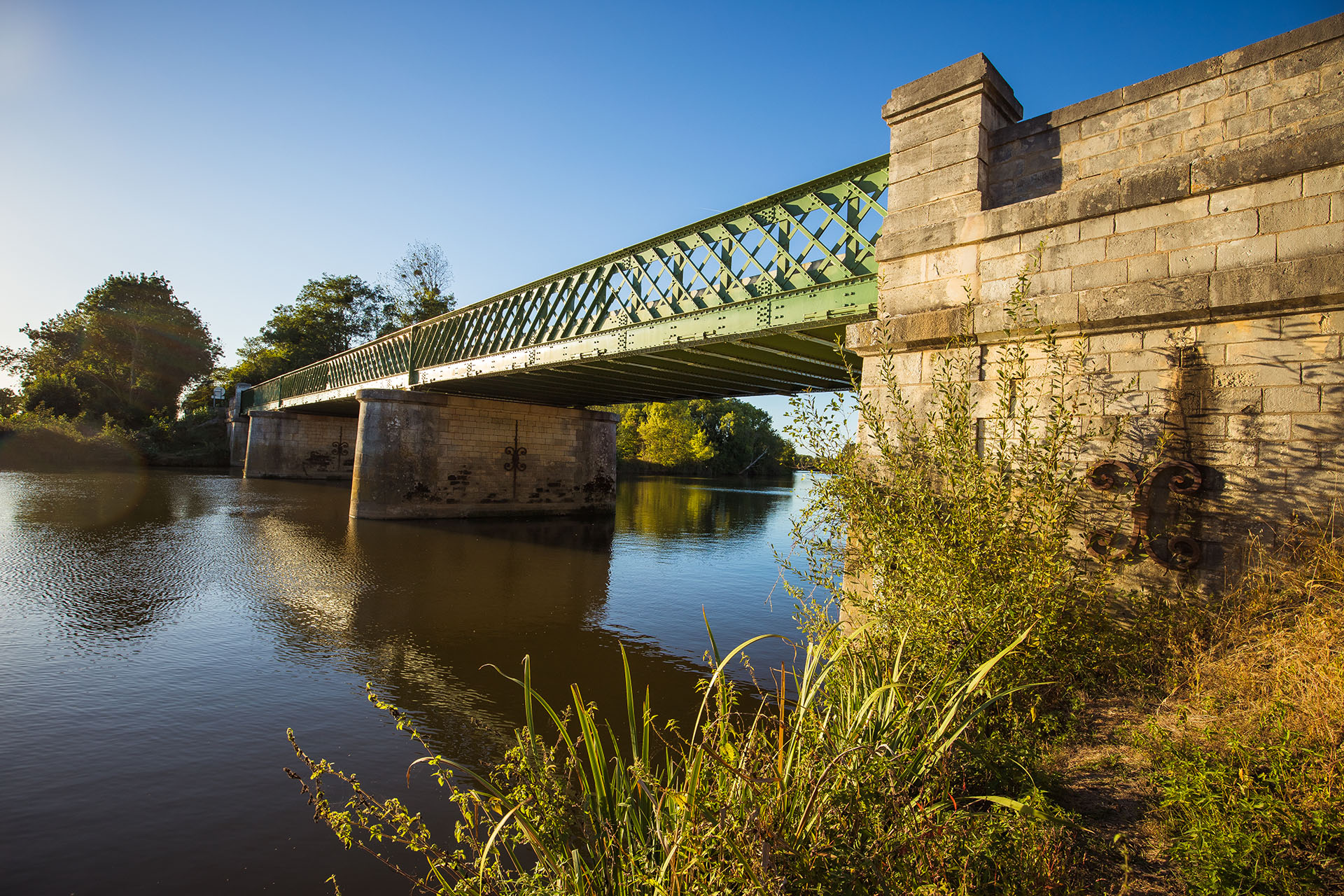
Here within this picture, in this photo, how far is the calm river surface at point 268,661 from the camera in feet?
11.0

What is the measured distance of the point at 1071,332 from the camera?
16.4 feet

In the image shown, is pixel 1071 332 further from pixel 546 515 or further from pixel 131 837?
pixel 546 515

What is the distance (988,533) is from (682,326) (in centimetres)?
658

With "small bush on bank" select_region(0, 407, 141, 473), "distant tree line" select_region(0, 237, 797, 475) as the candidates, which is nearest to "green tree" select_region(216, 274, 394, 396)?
"distant tree line" select_region(0, 237, 797, 475)

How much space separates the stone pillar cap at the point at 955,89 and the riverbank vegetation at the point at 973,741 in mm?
2231

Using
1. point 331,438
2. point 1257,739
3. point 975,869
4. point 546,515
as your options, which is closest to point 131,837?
point 975,869

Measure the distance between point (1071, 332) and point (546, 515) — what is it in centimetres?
1692

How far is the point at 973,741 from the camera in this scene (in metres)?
3.15

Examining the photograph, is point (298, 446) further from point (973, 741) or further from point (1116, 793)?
point (1116, 793)

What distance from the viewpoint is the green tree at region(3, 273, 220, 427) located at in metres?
45.6

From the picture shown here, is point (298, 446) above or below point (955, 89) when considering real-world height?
below

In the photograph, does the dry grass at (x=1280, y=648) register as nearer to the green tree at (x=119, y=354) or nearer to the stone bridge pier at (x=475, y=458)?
the stone bridge pier at (x=475, y=458)

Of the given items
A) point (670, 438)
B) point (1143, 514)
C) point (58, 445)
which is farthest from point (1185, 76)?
point (58, 445)

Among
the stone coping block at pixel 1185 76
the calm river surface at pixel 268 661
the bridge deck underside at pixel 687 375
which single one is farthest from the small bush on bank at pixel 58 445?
the stone coping block at pixel 1185 76
